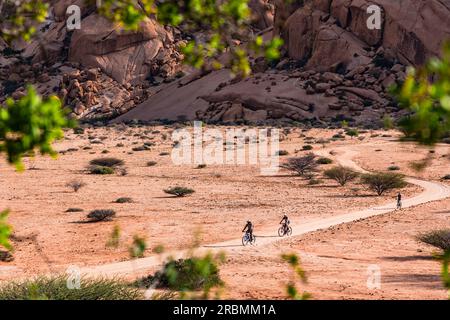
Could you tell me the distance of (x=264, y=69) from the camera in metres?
103

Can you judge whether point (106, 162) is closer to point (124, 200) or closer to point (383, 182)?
point (124, 200)

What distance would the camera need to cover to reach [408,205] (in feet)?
93.4

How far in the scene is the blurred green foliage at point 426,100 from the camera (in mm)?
2564

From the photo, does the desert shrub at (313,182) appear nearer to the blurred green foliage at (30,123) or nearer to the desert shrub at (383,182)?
the desert shrub at (383,182)

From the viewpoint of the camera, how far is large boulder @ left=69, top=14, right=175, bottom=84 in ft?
380

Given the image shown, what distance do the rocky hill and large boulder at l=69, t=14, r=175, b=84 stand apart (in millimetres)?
210

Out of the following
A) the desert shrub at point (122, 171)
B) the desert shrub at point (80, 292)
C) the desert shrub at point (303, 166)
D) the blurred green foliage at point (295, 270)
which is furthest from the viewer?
the desert shrub at point (122, 171)

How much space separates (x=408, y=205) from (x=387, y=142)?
35272 millimetres

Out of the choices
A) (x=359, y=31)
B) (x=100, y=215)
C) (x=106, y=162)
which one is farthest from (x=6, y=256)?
(x=359, y=31)

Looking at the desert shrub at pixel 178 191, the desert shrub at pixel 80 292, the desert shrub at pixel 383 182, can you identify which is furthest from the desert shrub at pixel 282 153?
the desert shrub at pixel 80 292

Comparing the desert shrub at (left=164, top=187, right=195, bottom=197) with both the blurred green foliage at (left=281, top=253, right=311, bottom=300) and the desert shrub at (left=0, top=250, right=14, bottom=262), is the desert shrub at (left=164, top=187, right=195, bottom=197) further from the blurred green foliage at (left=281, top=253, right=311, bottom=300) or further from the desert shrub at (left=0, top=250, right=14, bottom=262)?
the blurred green foliage at (left=281, top=253, right=311, bottom=300)

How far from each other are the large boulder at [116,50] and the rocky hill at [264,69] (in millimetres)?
210
